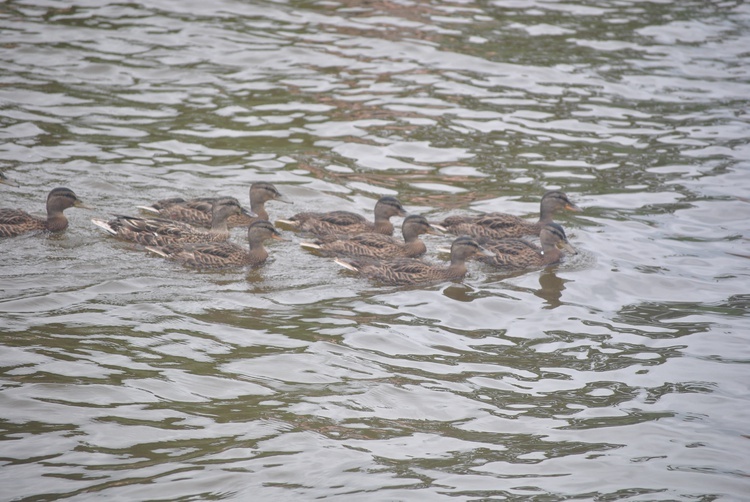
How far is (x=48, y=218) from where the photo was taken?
1175cm

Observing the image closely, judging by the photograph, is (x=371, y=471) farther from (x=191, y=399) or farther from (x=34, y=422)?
(x=34, y=422)

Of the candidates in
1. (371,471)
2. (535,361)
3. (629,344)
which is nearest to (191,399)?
(371,471)

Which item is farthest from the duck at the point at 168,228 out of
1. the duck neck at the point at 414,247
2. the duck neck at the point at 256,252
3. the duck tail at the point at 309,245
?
the duck neck at the point at 414,247

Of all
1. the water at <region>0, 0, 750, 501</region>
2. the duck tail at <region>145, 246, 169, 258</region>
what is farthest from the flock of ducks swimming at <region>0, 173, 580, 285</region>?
the water at <region>0, 0, 750, 501</region>

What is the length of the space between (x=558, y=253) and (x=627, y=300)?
1322 mm

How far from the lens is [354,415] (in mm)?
8047

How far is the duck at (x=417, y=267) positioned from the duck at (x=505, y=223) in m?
0.96

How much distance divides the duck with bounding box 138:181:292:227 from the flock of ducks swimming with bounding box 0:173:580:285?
0.01 meters

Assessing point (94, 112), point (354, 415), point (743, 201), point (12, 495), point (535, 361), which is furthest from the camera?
point (94, 112)

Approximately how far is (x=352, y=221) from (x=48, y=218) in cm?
370

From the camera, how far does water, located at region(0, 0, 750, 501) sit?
7484 mm

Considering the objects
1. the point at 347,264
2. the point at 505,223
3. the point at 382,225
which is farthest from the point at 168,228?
the point at 505,223

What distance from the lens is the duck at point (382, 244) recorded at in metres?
11.7

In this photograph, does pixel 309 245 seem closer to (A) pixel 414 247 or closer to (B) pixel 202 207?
(A) pixel 414 247
